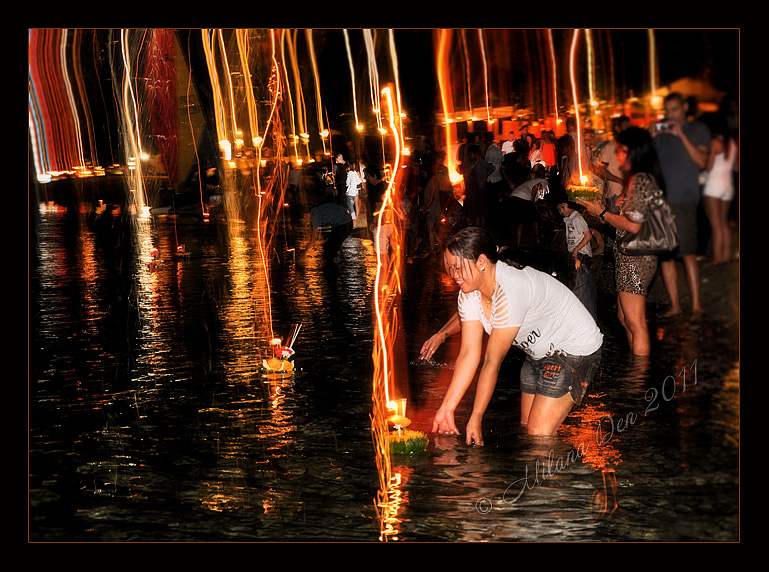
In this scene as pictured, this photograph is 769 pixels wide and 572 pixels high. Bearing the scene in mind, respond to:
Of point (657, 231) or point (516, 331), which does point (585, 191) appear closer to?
point (657, 231)

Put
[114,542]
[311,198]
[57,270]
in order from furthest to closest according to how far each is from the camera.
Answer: [311,198] < [57,270] < [114,542]

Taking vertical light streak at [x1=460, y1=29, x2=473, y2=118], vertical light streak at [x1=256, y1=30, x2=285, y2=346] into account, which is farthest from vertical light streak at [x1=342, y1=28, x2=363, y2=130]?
vertical light streak at [x1=256, y1=30, x2=285, y2=346]

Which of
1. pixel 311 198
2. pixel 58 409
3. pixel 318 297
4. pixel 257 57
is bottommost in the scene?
pixel 58 409

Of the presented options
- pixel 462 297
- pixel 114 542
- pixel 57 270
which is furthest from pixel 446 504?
pixel 57 270

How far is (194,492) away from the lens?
4.16 metres

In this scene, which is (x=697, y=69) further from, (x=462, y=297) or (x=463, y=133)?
(x=463, y=133)

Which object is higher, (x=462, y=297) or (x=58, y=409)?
(x=462, y=297)

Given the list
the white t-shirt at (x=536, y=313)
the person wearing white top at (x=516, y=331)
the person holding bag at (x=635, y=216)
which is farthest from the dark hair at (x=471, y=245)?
the person holding bag at (x=635, y=216)

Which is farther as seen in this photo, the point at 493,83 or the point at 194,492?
the point at 493,83

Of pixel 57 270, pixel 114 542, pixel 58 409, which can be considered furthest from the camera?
pixel 57 270

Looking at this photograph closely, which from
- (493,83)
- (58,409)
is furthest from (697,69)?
(58,409)

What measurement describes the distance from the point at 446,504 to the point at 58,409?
8.33ft

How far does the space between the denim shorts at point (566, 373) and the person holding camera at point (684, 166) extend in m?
0.62

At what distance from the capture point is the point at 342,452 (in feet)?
14.9
